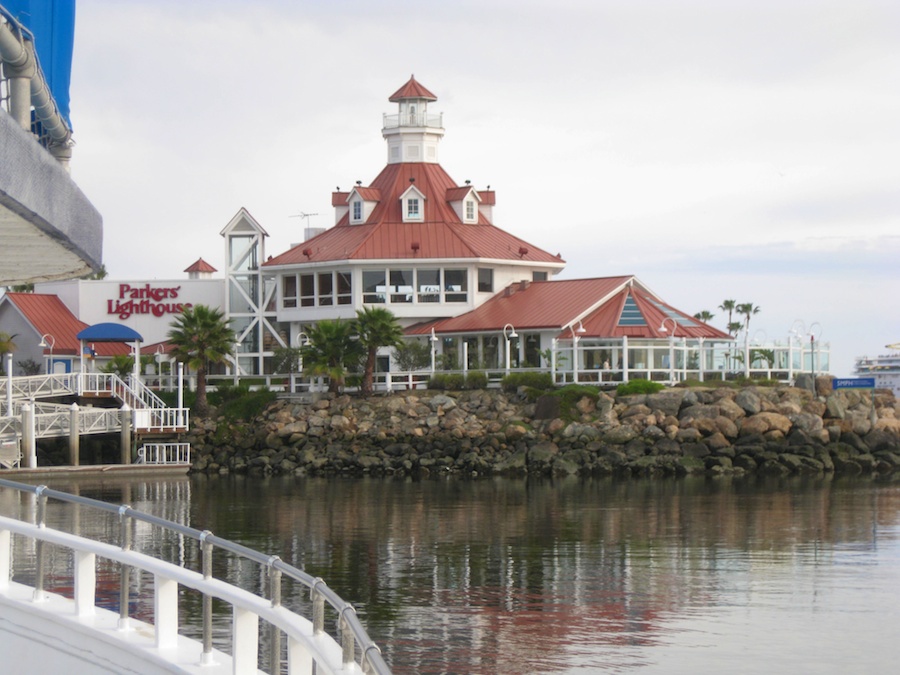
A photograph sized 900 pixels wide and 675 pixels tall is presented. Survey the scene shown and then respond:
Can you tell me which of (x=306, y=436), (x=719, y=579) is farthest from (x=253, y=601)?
(x=306, y=436)

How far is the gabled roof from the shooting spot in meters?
49.8

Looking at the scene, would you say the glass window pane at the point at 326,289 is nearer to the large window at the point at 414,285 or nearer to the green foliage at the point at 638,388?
the large window at the point at 414,285

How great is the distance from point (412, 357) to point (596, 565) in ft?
92.0

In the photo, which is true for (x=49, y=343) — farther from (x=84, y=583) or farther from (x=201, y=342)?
(x=84, y=583)

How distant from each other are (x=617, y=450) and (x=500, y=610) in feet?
85.4

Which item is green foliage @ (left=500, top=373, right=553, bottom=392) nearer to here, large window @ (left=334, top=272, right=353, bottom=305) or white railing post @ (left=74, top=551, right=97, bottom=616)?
large window @ (left=334, top=272, right=353, bottom=305)

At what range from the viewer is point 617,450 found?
44719 mm

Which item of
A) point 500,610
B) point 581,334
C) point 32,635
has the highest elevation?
point 581,334

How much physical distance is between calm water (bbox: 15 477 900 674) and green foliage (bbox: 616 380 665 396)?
17.5 ft

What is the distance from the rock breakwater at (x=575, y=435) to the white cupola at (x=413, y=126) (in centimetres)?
1432

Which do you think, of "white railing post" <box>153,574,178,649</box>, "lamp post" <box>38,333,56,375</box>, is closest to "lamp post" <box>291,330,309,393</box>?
"lamp post" <box>38,333,56,375</box>

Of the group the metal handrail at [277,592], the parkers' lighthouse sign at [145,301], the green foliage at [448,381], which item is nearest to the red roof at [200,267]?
the parkers' lighthouse sign at [145,301]

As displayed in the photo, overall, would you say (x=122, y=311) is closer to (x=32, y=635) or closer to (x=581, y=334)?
(x=581, y=334)

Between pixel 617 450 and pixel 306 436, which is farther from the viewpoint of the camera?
pixel 306 436
